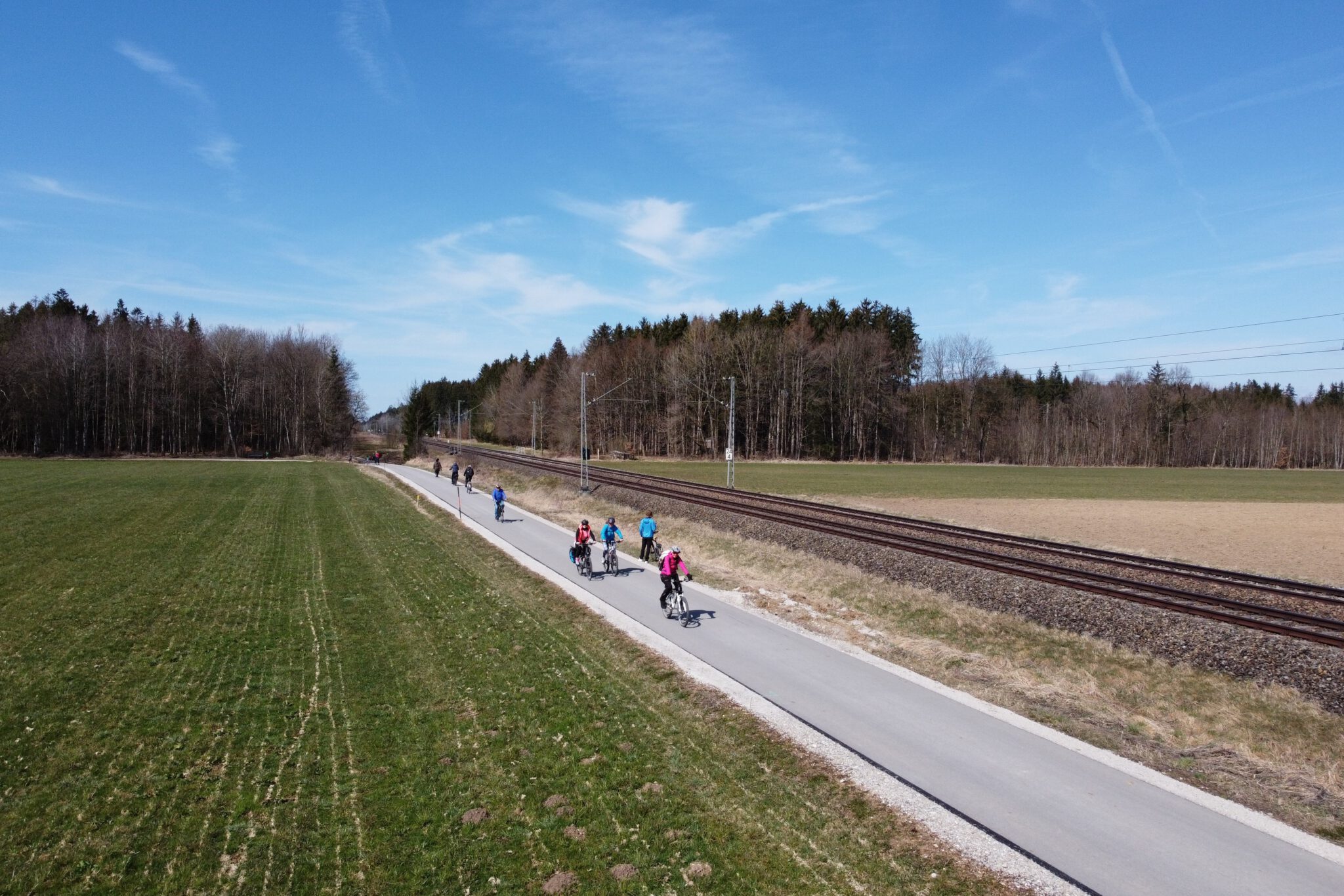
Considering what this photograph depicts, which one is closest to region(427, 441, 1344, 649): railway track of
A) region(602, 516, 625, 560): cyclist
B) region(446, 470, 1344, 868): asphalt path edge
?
region(446, 470, 1344, 868): asphalt path edge

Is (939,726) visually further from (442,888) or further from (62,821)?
(62,821)

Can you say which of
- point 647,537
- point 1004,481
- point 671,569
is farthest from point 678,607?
point 1004,481

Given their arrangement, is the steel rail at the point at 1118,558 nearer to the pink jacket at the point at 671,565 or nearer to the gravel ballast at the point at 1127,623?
the gravel ballast at the point at 1127,623

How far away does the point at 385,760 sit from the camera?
8773 millimetres

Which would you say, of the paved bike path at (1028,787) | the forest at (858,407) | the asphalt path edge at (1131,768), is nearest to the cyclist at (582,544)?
the paved bike path at (1028,787)

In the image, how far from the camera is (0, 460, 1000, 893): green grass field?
6.62m

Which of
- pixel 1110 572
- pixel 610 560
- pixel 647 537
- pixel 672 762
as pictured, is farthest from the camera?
pixel 647 537

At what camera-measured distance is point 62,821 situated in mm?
7340

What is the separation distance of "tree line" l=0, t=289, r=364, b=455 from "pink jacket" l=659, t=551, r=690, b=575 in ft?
284

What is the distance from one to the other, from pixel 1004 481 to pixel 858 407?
32339 mm

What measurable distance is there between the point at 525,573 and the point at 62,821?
1306 centimetres

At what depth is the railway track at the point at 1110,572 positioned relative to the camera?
14.6m

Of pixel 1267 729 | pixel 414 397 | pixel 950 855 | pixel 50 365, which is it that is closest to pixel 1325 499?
pixel 1267 729

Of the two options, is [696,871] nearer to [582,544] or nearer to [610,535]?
[610,535]
